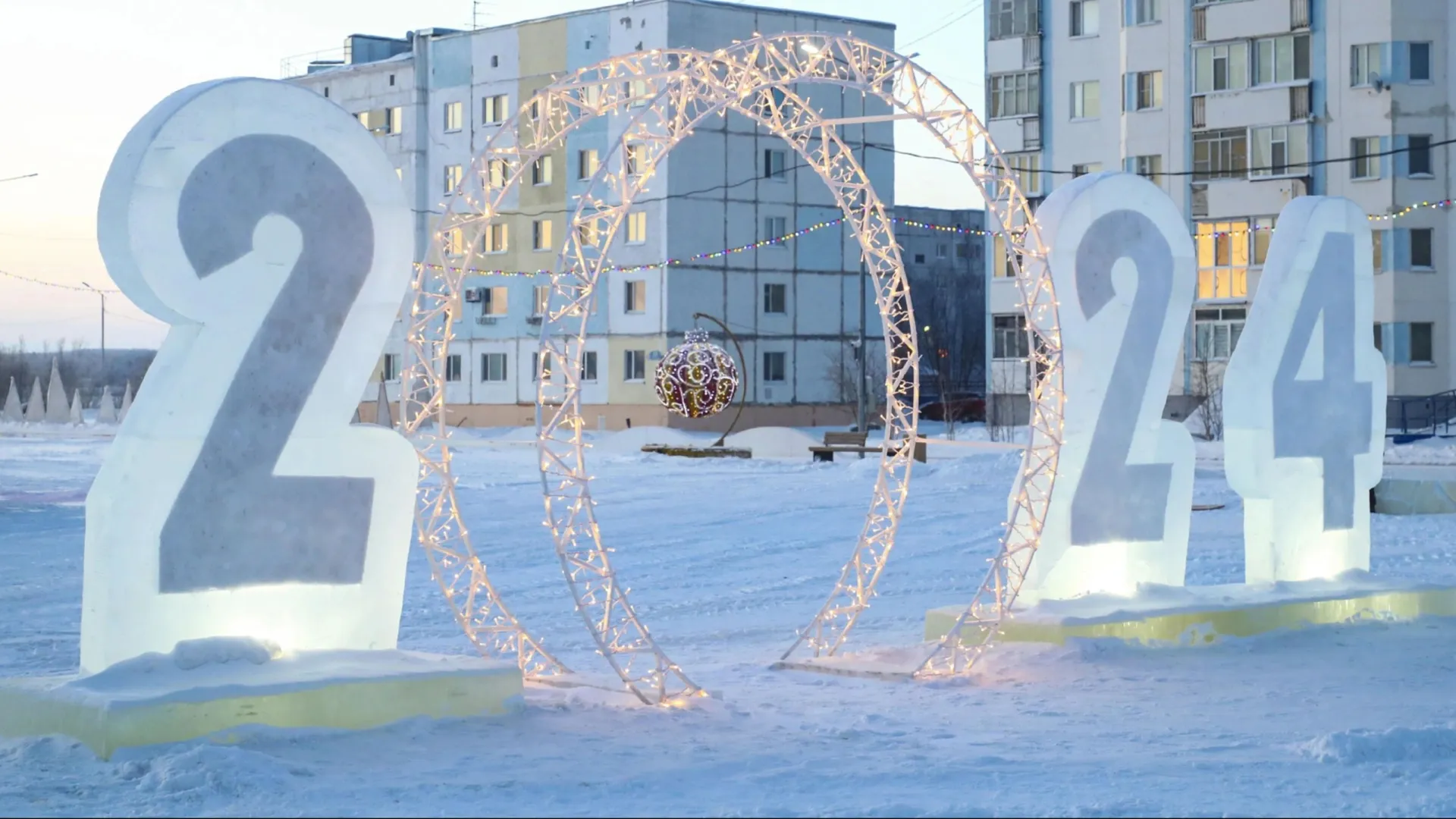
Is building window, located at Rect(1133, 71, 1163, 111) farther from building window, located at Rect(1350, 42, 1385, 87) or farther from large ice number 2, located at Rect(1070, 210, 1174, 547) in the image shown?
large ice number 2, located at Rect(1070, 210, 1174, 547)

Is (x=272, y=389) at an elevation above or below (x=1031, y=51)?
below

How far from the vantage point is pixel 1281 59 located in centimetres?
5016

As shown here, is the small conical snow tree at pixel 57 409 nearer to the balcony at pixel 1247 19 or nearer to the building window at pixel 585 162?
the building window at pixel 585 162

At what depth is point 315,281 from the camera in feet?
35.6

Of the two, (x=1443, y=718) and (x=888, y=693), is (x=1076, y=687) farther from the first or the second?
(x=1443, y=718)

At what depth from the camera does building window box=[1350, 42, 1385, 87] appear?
4844cm

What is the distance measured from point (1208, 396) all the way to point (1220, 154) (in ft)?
26.8

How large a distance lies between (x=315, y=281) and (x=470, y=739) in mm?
2828

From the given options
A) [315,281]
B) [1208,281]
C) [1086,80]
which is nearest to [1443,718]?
[315,281]

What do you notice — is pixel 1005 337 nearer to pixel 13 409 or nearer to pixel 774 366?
pixel 774 366

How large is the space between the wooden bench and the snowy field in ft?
48.6

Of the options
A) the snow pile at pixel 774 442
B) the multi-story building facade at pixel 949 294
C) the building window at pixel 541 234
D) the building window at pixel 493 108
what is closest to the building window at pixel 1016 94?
the building window at pixel 541 234

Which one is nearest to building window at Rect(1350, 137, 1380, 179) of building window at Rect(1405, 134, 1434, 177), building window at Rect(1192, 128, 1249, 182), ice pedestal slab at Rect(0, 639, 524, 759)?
building window at Rect(1405, 134, 1434, 177)

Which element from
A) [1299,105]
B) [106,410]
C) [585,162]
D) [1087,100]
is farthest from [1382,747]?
[106,410]
